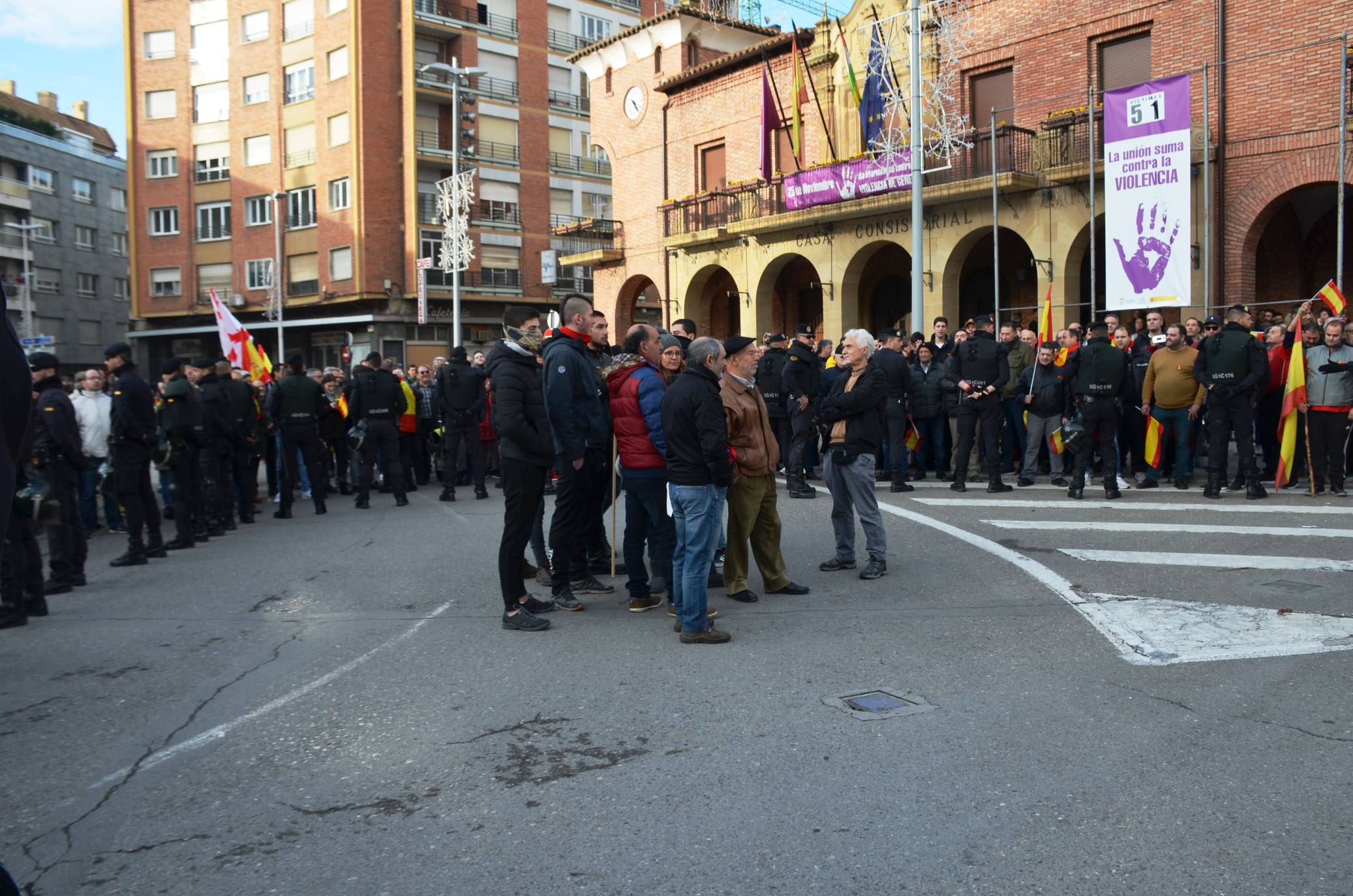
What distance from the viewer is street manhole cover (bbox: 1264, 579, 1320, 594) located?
7.30 metres

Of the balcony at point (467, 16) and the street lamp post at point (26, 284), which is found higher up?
the balcony at point (467, 16)

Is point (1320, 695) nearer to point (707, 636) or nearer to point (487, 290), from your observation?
point (707, 636)

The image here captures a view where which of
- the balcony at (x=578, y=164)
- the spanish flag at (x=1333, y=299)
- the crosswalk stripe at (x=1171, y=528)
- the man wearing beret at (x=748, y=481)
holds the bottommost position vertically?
the crosswalk stripe at (x=1171, y=528)

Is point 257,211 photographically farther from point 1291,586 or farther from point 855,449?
point 1291,586

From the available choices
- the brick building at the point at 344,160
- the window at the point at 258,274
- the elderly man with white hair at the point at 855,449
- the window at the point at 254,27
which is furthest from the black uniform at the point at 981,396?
the window at the point at 254,27

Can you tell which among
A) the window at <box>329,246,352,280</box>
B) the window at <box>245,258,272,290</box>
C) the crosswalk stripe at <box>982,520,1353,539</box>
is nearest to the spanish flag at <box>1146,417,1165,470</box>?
the crosswalk stripe at <box>982,520,1353,539</box>

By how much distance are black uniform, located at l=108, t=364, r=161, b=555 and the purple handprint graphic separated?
15015mm

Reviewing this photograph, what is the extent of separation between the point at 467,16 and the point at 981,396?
136ft

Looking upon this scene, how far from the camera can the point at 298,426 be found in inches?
521

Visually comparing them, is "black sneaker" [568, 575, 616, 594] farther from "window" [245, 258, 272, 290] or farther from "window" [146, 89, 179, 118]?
"window" [146, 89, 179, 118]

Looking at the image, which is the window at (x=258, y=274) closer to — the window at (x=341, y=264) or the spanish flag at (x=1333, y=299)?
the window at (x=341, y=264)

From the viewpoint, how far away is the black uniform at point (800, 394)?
12961mm

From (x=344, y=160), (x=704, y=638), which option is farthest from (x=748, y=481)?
(x=344, y=160)

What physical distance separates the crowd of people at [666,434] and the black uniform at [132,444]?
0.08ft
